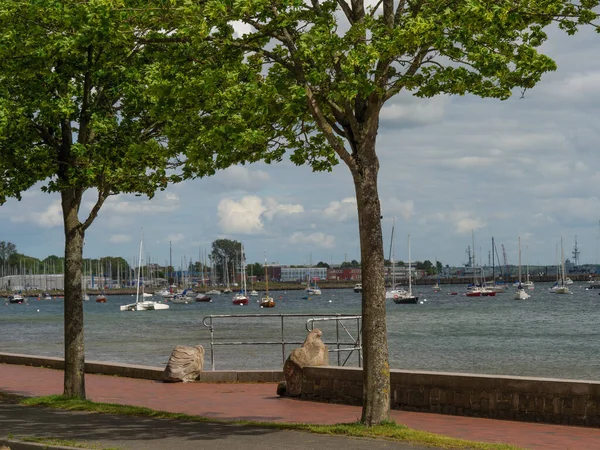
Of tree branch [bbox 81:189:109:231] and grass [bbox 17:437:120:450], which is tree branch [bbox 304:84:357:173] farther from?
tree branch [bbox 81:189:109:231]

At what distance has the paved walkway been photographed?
44.1 ft

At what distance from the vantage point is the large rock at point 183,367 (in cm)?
2159

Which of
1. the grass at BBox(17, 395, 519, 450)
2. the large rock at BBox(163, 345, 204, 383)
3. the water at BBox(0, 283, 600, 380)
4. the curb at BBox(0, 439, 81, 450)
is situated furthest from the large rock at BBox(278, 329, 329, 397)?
the water at BBox(0, 283, 600, 380)

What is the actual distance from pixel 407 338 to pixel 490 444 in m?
56.1

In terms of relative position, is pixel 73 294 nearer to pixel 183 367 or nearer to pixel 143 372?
pixel 183 367

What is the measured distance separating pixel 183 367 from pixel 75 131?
5936 mm

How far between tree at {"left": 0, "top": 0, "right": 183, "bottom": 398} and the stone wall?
188 inches

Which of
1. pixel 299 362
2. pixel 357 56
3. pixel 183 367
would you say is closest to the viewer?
pixel 357 56

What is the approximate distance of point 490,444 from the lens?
12.1 meters

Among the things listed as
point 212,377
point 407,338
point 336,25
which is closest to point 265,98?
point 336,25

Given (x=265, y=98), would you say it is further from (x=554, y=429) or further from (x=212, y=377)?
(x=212, y=377)

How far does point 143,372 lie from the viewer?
22953mm

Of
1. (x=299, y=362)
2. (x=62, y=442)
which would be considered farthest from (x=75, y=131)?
(x=62, y=442)

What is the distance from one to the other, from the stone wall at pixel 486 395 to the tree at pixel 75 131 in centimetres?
478
